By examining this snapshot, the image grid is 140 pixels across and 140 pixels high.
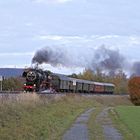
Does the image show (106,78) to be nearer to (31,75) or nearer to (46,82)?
(46,82)

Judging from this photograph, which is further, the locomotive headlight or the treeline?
the treeline

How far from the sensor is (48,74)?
57594 mm

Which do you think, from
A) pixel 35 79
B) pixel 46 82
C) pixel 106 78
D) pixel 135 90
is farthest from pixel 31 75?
pixel 106 78

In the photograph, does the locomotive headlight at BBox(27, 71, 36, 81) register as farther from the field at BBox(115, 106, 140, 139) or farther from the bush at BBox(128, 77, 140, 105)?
the bush at BBox(128, 77, 140, 105)

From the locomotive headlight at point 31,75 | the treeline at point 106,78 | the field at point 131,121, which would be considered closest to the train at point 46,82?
the locomotive headlight at point 31,75

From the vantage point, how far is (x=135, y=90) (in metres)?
96.2

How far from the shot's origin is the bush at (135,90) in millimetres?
95562

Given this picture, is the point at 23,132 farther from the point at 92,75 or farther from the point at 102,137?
the point at 92,75

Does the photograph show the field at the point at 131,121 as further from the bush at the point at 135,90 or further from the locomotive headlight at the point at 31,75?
the bush at the point at 135,90

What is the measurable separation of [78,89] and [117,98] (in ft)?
28.0

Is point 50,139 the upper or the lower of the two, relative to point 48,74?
lower

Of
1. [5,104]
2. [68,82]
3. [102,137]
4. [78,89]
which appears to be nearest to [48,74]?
[68,82]

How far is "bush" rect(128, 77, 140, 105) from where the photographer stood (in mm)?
95562

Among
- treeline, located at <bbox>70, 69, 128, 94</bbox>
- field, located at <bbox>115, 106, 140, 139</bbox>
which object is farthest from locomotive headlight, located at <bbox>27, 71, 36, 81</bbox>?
treeline, located at <bbox>70, 69, 128, 94</bbox>
